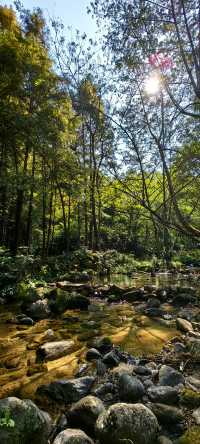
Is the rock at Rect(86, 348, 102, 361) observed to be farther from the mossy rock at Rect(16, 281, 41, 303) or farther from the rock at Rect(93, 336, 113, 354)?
the mossy rock at Rect(16, 281, 41, 303)

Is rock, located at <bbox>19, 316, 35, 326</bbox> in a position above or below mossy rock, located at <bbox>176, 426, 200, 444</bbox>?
above

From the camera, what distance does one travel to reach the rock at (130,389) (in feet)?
13.1

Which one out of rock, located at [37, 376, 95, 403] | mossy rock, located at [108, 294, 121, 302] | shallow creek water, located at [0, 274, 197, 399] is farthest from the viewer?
mossy rock, located at [108, 294, 121, 302]

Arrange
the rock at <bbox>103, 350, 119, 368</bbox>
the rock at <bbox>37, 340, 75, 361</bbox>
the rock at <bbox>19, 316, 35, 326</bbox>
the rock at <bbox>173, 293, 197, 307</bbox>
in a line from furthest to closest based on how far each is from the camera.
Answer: the rock at <bbox>173, 293, 197, 307</bbox>
the rock at <bbox>19, 316, 35, 326</bbox>
the rock at <bbox>37, 340, 75, 361</bbox>
the rock at <bbox>103, 350, 119, 368</bbox>

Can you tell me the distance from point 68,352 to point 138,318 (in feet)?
9.49

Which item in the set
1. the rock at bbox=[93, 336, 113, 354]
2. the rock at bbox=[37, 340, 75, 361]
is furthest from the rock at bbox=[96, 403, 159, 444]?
the rock at bbox=[93, 336, 113, 354]

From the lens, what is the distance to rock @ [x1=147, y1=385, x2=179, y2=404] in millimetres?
3961

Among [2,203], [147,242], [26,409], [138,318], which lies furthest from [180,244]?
A: [26,409]

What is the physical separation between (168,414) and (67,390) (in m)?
1.27

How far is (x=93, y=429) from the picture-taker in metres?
3.42

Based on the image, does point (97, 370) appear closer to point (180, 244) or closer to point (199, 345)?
point (199, 345)

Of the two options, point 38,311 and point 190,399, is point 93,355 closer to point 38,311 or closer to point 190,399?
point 190,399

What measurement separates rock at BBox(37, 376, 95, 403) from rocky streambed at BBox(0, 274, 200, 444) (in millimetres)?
13

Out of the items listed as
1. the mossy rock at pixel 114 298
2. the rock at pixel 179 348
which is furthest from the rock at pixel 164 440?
the mossy rock at pixel 114 298
